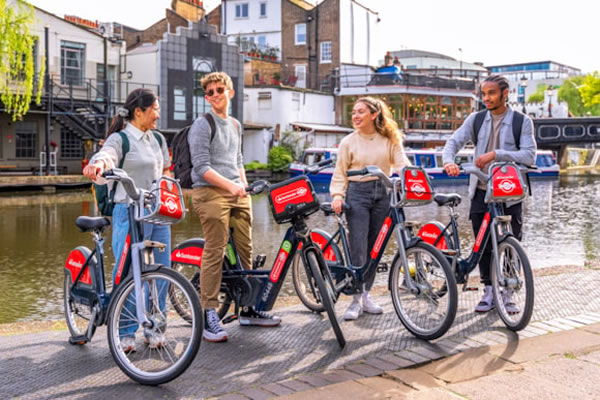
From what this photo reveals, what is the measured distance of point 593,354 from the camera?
15.4 ft

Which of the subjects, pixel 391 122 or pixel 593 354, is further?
pixel 391 122

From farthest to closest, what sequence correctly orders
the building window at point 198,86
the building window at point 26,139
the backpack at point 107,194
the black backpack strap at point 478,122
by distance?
the building window at point 198,86 → the building window at point 26,139 → the black backpack strap at point 478,122 → the backpack at point 107,194

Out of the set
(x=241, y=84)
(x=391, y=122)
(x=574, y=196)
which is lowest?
(x=574, y=196)

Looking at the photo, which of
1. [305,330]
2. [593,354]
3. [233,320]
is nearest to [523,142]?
[593,354]

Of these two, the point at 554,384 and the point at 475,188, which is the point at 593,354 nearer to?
the point at 554,384

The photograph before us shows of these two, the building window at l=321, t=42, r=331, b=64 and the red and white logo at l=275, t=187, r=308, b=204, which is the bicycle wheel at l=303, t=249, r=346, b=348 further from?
the building window at l=321, t=42, r=331, b=64

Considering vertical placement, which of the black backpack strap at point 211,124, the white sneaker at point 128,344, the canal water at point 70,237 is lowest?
the canal water at point 70,237

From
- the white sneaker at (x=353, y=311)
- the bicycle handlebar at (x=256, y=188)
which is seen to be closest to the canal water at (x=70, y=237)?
the white sneaker at (x=353, y=311)

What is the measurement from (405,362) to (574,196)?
2691 cm

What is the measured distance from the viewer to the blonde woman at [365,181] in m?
5.94

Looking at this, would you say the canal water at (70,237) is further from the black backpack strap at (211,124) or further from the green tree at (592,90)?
the green tree at (592,90)

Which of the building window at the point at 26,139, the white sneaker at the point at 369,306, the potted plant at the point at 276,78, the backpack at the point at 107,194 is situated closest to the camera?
the backpack at the point at 107,194

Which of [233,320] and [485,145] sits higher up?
[485,145]

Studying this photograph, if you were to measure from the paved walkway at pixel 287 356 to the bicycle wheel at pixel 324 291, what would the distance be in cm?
13
